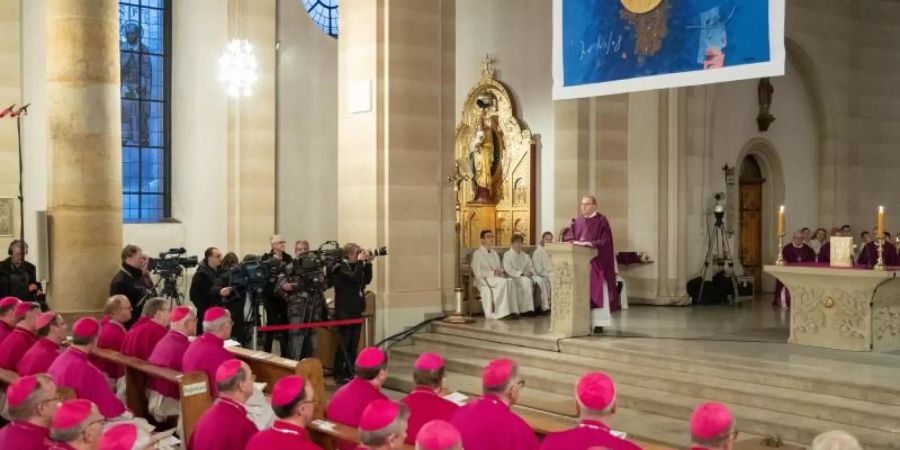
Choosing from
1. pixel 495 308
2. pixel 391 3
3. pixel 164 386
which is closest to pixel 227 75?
pixel 391 3

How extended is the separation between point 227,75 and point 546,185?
6855 millimetres

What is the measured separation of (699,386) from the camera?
32.3ft

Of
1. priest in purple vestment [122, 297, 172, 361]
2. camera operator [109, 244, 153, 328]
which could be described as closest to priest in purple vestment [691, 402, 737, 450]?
priest in purple vestment [122, 297, 172, 361]

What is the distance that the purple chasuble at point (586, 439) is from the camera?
4.50 metres

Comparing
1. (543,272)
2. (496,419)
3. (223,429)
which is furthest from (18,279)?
(496,419)

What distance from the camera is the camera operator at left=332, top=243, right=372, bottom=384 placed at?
11922 mm

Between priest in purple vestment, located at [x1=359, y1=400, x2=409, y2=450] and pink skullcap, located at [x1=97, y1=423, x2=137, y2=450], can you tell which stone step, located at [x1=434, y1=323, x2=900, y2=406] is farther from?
pink skullcap, located at [x1=97, y1=423, x2=137, y2=450]

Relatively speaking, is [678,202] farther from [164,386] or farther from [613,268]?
[164,386]

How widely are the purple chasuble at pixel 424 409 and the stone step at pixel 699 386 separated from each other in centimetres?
464

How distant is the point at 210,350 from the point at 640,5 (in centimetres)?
601

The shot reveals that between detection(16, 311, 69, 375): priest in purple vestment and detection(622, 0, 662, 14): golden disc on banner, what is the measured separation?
6.60 m

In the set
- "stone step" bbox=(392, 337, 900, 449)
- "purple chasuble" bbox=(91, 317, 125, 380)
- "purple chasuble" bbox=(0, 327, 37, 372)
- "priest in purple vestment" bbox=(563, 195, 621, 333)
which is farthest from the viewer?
"priest in purple vestment" bbox=(563, 195, 621, 333)

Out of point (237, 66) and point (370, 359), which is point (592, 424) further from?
point (237, 66)

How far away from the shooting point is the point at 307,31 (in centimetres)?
1812
